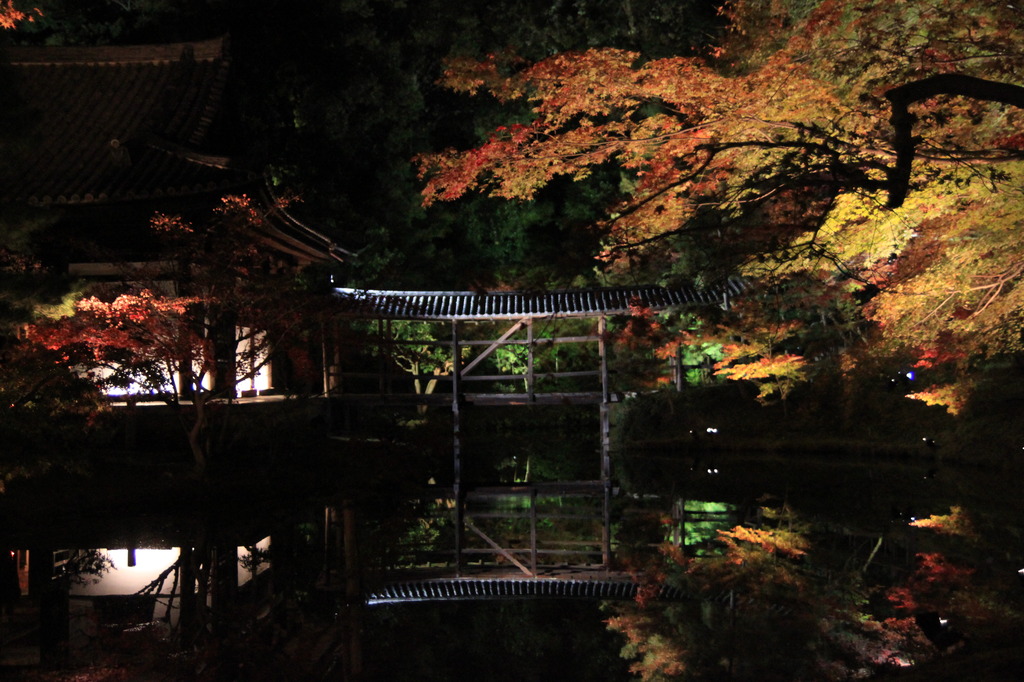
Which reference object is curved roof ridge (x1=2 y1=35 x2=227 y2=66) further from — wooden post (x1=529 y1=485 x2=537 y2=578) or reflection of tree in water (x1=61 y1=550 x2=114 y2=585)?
reflection of tree in water (x1=61 y1=550 x2=114 y2=585)

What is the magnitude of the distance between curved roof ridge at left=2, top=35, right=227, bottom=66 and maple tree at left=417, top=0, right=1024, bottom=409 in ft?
28.4

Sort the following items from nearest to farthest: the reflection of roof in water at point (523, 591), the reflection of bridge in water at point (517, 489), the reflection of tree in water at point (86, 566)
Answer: the reflection of roof in water at point (523, 591) → the reflection of tree in water at point (86, 566) → the reflection of bridge in water at point (517, 489)

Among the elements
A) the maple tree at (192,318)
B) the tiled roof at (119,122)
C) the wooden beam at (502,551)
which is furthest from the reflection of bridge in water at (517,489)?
the tiled roof at (119,122)

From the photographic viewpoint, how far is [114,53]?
1734cm

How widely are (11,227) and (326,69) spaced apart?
16.1 meters

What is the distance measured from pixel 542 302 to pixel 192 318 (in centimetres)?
926

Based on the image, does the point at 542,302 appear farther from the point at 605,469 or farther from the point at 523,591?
the point at 523,591

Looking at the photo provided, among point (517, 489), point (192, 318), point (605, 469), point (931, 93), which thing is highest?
point (931, 93)

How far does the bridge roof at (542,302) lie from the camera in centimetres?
1977

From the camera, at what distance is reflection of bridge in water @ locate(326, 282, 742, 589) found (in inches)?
364

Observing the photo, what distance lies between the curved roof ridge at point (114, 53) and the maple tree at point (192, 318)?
5.31 m

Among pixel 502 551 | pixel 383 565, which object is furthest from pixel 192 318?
pixel 502 551

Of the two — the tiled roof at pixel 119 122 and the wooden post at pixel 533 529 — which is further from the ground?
the tiled roof at pixel 119 122

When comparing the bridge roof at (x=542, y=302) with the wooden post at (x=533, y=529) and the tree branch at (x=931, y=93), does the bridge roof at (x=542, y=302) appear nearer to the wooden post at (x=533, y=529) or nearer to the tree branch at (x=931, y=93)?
the wooden post at (x=533, y=529)
